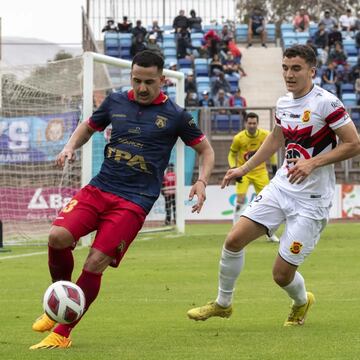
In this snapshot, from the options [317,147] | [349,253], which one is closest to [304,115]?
[317,147]

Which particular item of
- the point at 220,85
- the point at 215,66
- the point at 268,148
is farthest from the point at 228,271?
the point at 215,66

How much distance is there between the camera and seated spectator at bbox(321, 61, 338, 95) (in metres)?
35.4

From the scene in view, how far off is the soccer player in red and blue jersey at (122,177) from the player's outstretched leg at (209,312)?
1.25 metres

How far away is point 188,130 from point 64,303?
1856mm

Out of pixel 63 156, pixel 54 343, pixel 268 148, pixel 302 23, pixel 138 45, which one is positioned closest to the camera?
pixel 54 343

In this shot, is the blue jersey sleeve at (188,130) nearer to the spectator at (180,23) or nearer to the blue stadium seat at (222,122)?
the blue stadium seat at (222,122)

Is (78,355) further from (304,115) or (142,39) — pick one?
(142,39)

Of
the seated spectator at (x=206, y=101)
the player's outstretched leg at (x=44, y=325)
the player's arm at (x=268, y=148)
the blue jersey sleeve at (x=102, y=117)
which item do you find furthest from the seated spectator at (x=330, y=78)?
the player's outstretched leg at (x=44, y=325)

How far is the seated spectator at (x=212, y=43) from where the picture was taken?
124ft

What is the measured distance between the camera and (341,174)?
29.7m

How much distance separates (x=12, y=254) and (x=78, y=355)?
1105 centimetres

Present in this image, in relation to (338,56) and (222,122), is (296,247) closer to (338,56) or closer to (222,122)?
(222,122)

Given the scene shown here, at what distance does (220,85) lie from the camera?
114ft

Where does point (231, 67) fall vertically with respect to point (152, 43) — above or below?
below
